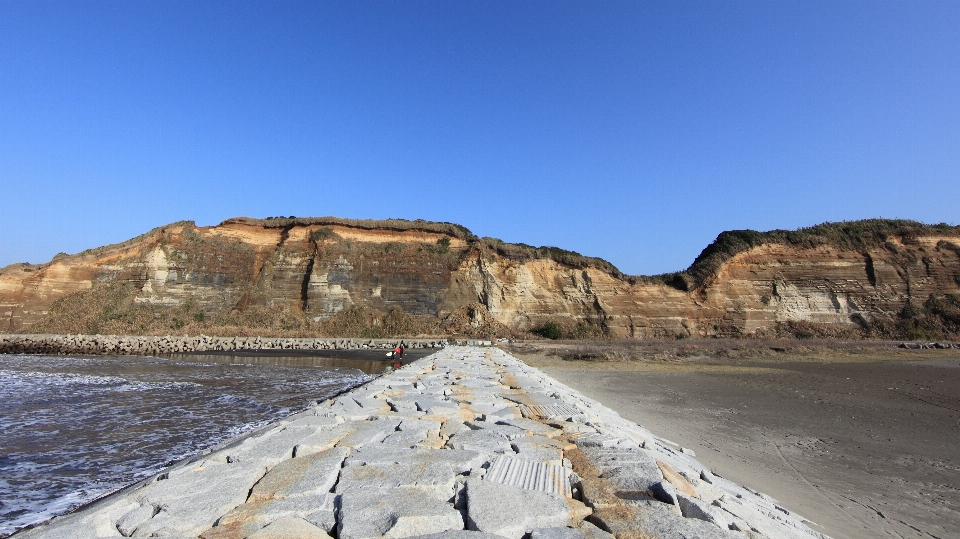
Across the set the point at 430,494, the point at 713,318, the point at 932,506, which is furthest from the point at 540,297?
the point at 430,494

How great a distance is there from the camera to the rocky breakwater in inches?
938

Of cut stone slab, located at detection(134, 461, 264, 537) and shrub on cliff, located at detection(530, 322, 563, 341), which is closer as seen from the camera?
cut stone slab, located at detection(134, 461, 264, 537)

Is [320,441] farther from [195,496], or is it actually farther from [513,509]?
[513,509]

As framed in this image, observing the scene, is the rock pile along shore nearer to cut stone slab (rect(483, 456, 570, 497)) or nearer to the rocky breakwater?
cut stone slab (rect(483, 456, 570, 497))

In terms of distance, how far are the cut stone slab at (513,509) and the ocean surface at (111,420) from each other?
128 inches

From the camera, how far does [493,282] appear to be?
107 ft

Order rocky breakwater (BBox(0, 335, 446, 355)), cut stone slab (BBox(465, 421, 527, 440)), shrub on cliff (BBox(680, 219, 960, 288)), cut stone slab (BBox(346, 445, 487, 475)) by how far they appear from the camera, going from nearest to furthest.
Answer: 1. cut stone slab (BBox(346, 445, 487, 475))
2. cut stone slab (BBox(465, 421, 527, 440))
3. rocky breakwater (BBox(0, 335, 446, 355))
4. shrub on cliff (BBox(680, 219, 960, 288))

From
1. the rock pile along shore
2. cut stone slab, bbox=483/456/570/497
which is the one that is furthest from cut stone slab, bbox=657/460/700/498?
cut stone slab, bbox=483/456/570/497

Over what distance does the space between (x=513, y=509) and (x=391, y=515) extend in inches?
22.0

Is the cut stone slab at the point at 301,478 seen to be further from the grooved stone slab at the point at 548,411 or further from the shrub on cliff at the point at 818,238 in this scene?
the shrub on cliff at the point at 818,238

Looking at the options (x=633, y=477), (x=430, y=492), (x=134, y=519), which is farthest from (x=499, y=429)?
(x=134, y=519)

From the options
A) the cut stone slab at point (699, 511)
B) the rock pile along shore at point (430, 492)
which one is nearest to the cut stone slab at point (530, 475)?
the rock pile along shore at point (430, 492)

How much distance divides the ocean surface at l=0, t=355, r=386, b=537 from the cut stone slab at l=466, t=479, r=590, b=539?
10.6 ft

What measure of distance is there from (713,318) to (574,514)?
3291 centimetres
